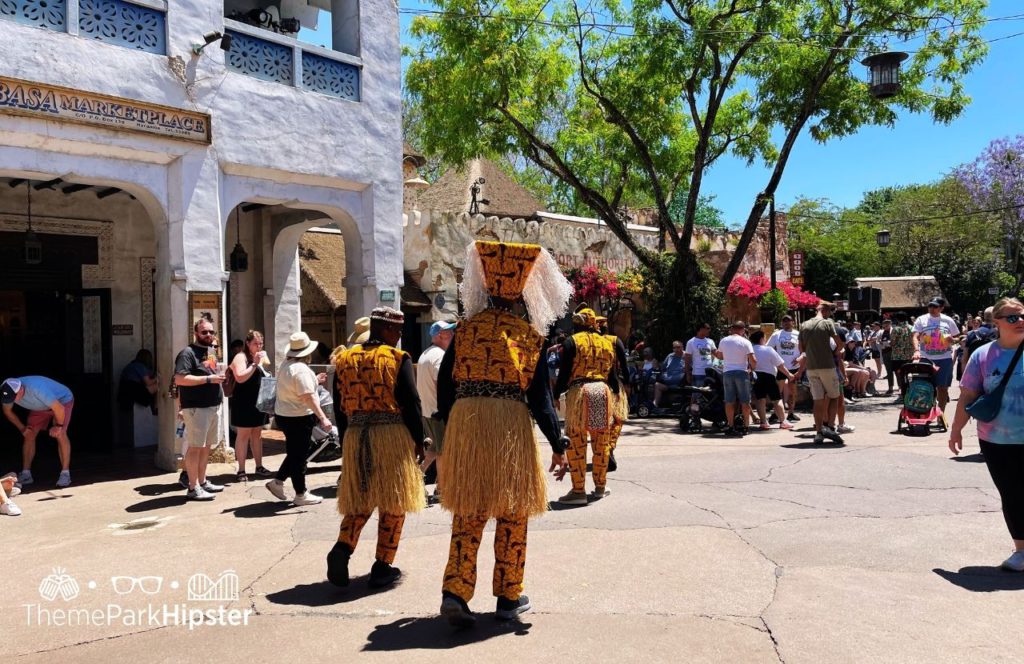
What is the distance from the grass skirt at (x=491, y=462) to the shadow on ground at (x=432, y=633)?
2.02 ft

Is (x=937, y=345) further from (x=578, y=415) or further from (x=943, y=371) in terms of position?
(x=578, y=415)

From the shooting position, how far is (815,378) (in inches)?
440

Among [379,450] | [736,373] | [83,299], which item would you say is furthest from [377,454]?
[83,299]

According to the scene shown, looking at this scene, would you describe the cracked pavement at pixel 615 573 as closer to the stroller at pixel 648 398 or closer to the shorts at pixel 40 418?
the shorts at pixel 40 418

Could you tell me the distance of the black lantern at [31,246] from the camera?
437 inches

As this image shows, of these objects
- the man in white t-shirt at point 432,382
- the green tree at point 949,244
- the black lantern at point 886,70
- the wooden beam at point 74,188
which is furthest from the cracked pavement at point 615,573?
the green tree at point 949,244

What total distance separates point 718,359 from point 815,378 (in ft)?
8.22

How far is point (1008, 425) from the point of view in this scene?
534 centimetres

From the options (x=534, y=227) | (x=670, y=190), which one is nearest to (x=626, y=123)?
(x=534, y=227)

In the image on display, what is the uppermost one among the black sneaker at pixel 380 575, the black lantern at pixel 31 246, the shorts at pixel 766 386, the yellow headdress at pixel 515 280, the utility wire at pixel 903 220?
the utility wire at pixel 903 220

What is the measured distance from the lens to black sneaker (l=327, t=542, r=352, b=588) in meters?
5.03

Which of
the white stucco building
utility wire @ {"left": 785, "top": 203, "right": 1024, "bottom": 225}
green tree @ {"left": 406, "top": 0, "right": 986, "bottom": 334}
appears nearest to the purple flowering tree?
utility wire @ {"left": 785, "top": 203, "right": 1024, "bottom": 225}

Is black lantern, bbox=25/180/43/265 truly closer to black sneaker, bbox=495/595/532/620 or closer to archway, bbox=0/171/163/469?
archway, bbox=0/171/163/469

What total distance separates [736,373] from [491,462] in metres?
8.69
